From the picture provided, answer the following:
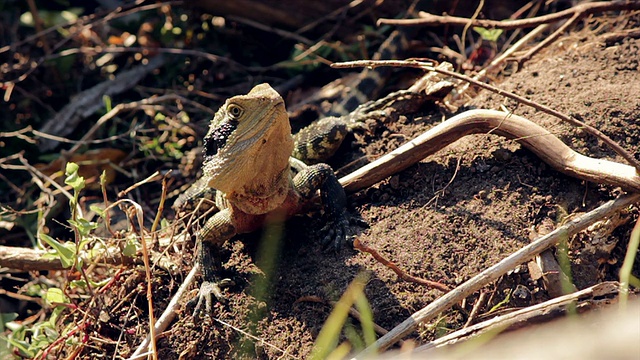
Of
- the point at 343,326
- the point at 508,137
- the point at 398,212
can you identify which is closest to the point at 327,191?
the point at 398,212

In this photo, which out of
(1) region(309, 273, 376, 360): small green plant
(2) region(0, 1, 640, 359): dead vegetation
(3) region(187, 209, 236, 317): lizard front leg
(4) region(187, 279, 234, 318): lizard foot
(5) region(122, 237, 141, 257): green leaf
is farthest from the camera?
(5) region(122, 237, 141, 257): green leaf

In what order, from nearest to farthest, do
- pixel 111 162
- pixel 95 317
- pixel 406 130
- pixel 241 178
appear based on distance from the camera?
pixel 241 178 < pixel 95 317 < pixel 406 130 < pixel 111 162

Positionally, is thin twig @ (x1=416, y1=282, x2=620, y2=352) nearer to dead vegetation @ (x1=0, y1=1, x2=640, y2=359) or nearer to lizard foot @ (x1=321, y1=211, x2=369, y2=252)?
dead vegetation @ (x1=0, y1=1, x2=640, y2=359)

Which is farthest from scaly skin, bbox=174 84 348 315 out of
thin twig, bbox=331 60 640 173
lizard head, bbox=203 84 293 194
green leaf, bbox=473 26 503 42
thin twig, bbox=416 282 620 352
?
green leaf, bbox=473 26 503 42

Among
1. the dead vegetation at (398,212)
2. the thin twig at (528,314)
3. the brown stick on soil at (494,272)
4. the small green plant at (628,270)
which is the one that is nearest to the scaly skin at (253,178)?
the dead vegetation at (398,212)

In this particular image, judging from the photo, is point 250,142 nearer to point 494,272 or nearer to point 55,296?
point 494,272

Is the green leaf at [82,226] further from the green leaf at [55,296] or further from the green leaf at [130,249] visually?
the green leaf at [55,296]

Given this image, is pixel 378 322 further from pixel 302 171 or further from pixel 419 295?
pixel 302 171

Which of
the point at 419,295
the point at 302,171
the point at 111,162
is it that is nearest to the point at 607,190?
the point at 419,295
